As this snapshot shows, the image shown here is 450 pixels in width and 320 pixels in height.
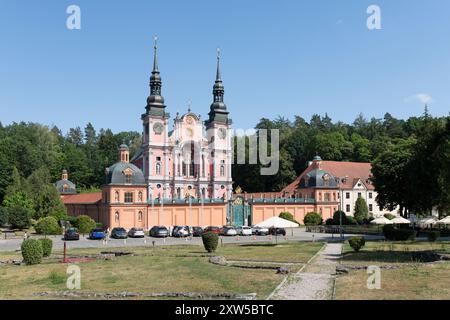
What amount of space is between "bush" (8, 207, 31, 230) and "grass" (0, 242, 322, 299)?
34.1 meters

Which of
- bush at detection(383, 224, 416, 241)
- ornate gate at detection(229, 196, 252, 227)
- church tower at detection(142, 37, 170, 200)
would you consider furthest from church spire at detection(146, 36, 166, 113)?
bush at detection(383, 224, 416, 241)

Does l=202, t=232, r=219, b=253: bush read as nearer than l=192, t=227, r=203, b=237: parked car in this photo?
Yes

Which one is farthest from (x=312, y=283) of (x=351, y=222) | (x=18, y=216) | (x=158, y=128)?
(x=158, y=128)

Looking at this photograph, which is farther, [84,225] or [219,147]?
[219,147]

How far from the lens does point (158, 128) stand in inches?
3019

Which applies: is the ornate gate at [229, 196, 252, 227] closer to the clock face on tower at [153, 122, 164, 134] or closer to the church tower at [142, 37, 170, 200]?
the church tower at [142, 37, 170, 200]

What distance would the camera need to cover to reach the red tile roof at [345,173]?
90188 millimetres

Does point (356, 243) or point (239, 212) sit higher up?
point (239, 212)

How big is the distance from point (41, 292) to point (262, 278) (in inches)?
369

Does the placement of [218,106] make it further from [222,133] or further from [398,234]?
[398,234]

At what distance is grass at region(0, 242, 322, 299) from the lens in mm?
20422

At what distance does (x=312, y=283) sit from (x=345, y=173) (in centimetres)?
7499

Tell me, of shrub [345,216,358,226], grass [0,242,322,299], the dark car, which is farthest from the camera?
shrub [345,216,358,226]
